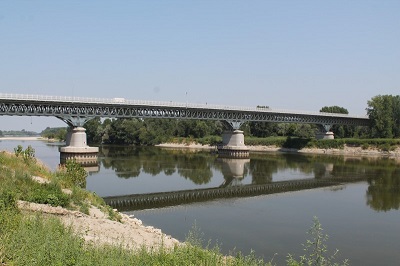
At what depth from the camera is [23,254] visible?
8.55 metres

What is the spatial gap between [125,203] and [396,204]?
68.4 ft

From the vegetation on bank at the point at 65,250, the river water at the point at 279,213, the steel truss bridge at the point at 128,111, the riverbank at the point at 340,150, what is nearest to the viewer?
the vegetation on bank at the point at 65,250

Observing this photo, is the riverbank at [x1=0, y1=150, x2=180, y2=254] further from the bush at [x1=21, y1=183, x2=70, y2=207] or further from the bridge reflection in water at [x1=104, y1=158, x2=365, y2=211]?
the bridge reflection in water at [x1=104, y1=158, x2=365, y2=211]

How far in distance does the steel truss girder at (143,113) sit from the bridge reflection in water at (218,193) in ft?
113

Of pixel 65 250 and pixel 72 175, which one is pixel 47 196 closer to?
pixel 65 250

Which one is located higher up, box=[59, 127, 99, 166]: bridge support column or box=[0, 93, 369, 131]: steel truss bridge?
box=[0, 93, 369, 131]: steel truss bridge

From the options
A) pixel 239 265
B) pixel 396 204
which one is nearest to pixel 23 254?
pixel 239 265

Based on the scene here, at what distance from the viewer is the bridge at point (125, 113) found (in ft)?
218

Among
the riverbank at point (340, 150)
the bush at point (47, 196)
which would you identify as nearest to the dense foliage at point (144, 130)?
the riverbank at point (340, 150)

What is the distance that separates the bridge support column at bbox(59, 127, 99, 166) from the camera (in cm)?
6606

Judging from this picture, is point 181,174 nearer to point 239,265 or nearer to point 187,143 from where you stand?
point 239,265

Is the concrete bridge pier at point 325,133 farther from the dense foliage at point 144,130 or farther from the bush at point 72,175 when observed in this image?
the bush at point 72,175

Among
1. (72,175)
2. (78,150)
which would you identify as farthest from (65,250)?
(78,150)

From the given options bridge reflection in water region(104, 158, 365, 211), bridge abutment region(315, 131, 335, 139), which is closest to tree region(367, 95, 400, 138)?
bridge abutment region(315, 131, 335, 139)
